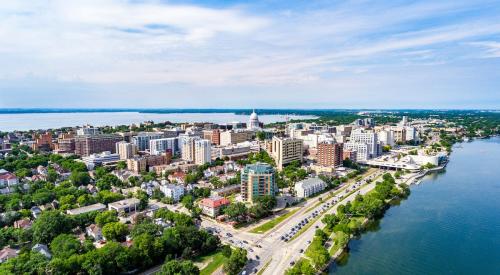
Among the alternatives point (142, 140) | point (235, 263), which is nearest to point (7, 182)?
point (142, 140)

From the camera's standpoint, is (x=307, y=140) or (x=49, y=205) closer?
(x=49, y=205)

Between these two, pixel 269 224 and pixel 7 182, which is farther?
pixel 7 182

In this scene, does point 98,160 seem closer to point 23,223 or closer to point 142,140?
point 142,140

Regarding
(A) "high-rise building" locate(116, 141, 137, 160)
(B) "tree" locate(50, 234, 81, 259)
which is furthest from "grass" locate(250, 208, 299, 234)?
(A) "high-rise building" locate(116, 141, 137, 160)

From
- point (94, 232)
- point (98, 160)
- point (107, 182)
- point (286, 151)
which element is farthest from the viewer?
point (98, 160)

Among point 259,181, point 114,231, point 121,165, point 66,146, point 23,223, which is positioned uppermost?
point 66,146

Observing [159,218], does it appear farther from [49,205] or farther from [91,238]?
[49,205]

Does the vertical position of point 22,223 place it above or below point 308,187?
below

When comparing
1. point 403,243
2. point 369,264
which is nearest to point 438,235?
point 403,243

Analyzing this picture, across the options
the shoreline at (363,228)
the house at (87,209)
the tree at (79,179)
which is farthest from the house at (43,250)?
the tree at (79,179)
